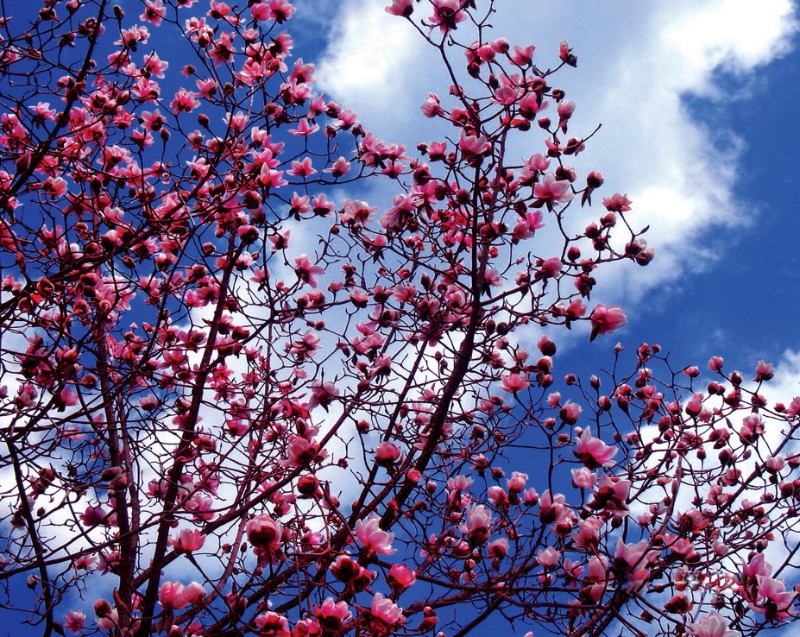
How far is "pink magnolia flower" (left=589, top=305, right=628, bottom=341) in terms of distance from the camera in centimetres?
262

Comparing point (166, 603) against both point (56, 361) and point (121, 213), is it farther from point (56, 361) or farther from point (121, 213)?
point (121, 213)

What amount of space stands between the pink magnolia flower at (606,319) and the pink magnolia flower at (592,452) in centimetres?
56

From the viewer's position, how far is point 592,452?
87.3 inches

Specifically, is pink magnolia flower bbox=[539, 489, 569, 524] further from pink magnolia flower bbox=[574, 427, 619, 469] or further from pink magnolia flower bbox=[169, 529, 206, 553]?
pink magnolia flower bbox=[169, 529, 206, 553]

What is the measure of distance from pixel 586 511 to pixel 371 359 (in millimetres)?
1409

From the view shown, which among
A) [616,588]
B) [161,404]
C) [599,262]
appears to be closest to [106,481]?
[161,404]

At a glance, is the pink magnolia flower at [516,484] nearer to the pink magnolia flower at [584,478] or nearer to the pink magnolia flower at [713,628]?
the pink magnolia flower at [584,478]

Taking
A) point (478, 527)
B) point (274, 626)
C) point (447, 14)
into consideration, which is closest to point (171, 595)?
point (274, 626)

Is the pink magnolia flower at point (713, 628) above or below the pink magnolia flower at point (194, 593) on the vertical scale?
below

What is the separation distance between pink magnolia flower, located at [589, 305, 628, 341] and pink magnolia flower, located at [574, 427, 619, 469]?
0.56 metres

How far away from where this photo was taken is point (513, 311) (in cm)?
292

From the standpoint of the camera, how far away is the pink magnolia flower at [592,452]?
2.21 metres

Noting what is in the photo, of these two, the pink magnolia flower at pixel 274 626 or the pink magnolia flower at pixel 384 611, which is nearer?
the pink magnolia flower at pixel 384 611

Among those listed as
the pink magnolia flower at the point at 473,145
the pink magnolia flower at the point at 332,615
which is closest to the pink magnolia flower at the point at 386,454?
the pink magnolia flower at the point at 332,615
